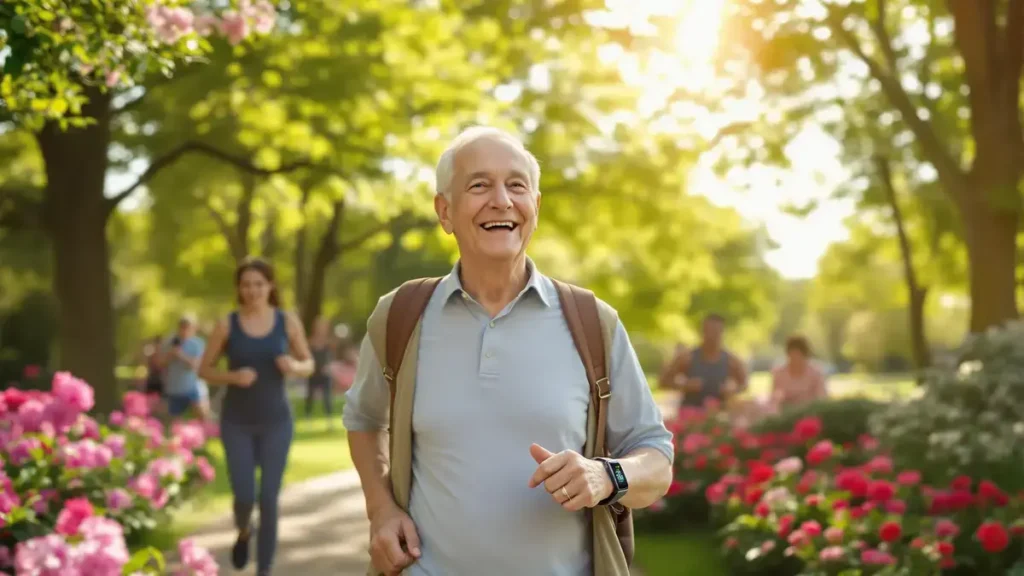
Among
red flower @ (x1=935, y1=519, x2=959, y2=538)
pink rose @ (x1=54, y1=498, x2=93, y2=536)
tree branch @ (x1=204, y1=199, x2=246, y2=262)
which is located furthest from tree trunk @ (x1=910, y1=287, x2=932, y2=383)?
pink rose @ (x1=54, y1=498, x2=93, y2=536)

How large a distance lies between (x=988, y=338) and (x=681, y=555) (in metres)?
2.92

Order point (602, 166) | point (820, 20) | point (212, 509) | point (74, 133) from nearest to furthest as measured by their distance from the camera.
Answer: point (212, 509), point (820, 20), point (74, 133), point (602, 166)

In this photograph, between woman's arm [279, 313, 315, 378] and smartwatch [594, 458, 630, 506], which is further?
woman's arm [279, 313, 315, 378]

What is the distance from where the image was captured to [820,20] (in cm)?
1321

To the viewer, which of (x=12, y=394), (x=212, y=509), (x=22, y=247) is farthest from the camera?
(x=22, y=247)

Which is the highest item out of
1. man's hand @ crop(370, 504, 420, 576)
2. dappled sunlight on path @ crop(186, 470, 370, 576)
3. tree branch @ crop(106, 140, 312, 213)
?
tree branch @ crop(106, 140, 312, 213)

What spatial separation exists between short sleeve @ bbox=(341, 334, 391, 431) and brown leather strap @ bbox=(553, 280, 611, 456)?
0.52 m

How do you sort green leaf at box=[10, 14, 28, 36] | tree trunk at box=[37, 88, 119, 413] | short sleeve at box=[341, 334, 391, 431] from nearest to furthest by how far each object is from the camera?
short sleeve at box=[341, 334, 391, 431], green leaf at box=[10, 14, 28, 36], tree trunk at box=[37, 88, 119, 413]

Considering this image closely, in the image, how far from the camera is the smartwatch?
2.80m

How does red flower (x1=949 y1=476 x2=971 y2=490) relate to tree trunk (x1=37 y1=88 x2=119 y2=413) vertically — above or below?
below

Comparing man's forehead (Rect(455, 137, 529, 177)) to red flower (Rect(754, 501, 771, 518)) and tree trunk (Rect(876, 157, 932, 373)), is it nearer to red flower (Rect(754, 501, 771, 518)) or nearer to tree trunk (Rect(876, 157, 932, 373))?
red flower (Rect(754, 501, 771, 518))

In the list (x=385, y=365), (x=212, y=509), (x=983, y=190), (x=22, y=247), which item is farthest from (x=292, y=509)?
(x=22, y=247)

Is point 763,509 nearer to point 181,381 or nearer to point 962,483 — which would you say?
point 962,483

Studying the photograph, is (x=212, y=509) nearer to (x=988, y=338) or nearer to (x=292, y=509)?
(x=292, y=509)
